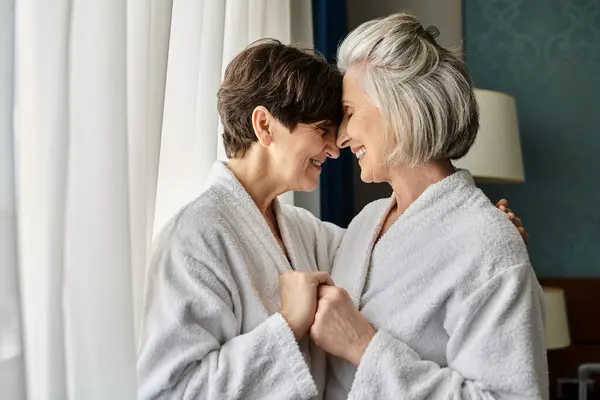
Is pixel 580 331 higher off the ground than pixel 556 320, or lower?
lower

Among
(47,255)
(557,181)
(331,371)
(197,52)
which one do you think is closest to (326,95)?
(197,52)

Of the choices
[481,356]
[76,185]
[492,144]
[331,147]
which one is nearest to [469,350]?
[481,356]

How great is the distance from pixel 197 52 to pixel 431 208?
0.57 meters

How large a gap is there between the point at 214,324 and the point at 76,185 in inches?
13.2

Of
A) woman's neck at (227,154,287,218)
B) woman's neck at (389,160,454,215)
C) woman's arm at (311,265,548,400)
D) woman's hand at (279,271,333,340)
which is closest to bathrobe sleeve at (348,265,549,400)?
woman's arm at (311,265,548,400)

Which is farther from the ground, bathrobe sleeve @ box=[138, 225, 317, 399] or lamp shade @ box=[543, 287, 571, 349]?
bathrobe sleeve @ box=[138, 225, 317, 399]

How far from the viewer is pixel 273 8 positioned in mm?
1978

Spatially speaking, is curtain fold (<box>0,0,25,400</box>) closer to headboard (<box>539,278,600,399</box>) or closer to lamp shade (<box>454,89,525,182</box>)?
lamp shade (<box>454,89,525,182</box>)

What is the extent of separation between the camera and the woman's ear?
132 centimetres

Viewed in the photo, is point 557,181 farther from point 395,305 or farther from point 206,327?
point 206,327

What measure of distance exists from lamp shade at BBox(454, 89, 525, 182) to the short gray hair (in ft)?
3.39

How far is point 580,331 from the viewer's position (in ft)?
8.89

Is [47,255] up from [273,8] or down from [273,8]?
down

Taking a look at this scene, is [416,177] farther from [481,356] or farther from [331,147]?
[481,356]
